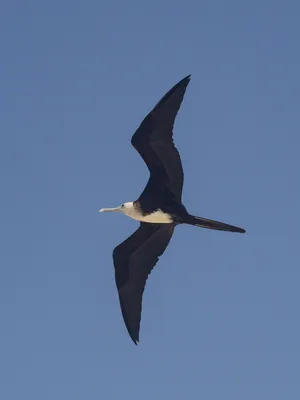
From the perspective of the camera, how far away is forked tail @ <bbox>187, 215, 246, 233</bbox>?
53.1ft

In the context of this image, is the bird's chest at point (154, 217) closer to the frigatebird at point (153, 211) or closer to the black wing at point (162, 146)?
the frigatebird at point (153, 211)

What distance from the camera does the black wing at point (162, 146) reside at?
16109 mm

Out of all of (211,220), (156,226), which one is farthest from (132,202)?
(211,220)

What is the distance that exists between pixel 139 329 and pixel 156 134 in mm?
3381

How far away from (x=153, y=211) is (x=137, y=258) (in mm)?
1110

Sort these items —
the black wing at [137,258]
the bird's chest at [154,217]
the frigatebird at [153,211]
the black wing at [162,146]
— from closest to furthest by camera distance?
the black wing at [162,146], the frigatebird at [153,211], the bird's chest at [154,217], the black wing at [137,258]

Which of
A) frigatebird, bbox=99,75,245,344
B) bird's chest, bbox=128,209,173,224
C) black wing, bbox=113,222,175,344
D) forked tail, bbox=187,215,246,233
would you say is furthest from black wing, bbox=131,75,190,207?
black wing, bbox=113,222,175,344

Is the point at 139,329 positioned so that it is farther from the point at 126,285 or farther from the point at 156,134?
the point at 156,134

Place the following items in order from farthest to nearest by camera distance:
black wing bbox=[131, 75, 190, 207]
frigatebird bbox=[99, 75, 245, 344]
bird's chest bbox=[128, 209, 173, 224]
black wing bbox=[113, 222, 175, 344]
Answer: black wing bbox=[113, 222, 175, 344], bird's chest bbox=[128, 209, 173, 224], frigatebird bbox=[99, 75, 245, 344], black wing bbox=[131, 75, 190, 207]

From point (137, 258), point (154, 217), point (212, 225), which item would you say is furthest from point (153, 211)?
point (212, 225)

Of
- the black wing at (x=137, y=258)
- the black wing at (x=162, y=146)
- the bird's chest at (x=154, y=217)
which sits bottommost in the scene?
the black wing at (x=137, y=258)

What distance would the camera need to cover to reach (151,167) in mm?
16922

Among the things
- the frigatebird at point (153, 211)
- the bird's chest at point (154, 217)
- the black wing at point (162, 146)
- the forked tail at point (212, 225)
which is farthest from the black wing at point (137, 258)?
the forked tail at point (212, 225)

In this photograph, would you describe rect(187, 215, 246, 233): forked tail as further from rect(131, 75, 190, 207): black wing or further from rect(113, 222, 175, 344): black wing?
rect(113, 222, 175, 344): black wing
